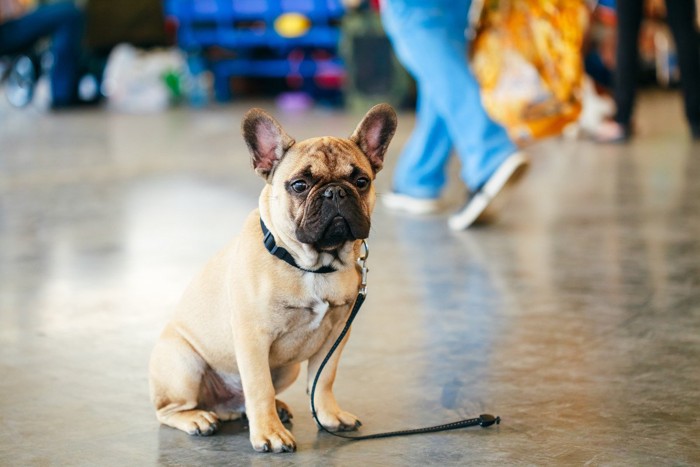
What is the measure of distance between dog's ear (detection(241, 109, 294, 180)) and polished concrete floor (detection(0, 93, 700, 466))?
2.00 ft

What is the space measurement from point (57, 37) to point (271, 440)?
30.0ft

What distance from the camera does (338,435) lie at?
7.79 ft

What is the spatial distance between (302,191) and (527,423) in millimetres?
761

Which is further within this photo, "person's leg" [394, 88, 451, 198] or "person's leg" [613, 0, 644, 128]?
"person's leg" [613, 0, 644, 128]

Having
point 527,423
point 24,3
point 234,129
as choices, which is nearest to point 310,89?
point 234,129

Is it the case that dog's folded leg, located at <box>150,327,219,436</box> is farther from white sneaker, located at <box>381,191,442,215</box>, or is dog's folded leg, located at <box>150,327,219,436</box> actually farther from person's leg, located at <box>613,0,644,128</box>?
person's leg, located at <box>613,0,644,128</box>

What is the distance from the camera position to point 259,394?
2.24m

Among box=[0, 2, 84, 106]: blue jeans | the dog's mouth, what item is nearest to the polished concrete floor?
the dog's mouth

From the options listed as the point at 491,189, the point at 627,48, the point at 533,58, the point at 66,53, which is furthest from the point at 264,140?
the point at 66,53

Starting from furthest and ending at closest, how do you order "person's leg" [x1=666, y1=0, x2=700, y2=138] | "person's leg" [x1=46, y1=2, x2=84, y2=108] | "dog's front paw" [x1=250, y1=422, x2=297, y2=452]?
"person's leg" [x1=46, y1=2, x2=84, y2=108], "person's leg" [x1=666, y1=0, x2=700, y2=138], "dog's front paw" [x1=250, y1=422, x2=297, y2=452]

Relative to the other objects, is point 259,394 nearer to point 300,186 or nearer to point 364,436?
point 364,436

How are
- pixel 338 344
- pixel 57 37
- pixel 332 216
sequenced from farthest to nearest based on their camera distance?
pixel 57 37
pixel 338 344
pixel 332 216

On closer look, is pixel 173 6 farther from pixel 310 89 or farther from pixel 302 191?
pixel 302 191

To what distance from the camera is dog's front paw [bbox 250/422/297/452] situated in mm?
2244
